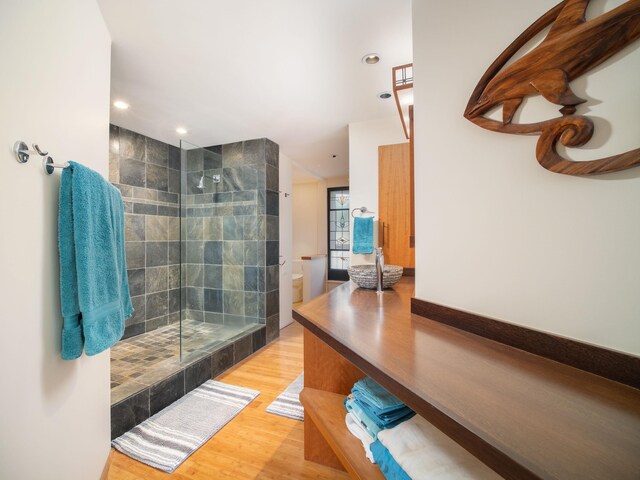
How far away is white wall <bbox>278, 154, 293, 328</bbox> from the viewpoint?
12.5 ft

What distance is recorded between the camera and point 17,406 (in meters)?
0.86

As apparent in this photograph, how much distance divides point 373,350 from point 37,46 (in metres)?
1.47

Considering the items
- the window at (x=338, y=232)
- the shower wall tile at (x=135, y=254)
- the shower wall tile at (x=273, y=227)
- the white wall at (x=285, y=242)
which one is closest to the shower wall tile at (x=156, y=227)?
the shower wall tile at (x=135, y=254)

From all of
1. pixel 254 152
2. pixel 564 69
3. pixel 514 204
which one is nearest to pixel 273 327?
pixel 254 152

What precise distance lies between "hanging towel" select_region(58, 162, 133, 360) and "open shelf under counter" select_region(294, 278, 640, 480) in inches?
36.9

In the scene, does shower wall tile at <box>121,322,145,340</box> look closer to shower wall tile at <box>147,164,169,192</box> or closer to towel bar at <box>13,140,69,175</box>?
shower wall tile at <box>147,164,169,192</box>

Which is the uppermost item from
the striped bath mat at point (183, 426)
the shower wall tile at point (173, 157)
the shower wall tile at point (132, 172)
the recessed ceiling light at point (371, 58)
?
the recessed ceiling light at point (371, 58)

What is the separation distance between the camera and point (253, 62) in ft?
6.33

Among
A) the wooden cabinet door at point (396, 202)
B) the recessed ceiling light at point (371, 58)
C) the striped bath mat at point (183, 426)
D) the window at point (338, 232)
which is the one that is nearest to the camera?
the striped bath mat at point (183, 426)

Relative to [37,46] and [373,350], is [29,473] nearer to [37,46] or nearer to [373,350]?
[373,350]

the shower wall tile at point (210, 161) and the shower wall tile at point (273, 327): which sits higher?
the shower wall tile at point (210, 161)

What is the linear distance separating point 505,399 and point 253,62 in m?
2.22

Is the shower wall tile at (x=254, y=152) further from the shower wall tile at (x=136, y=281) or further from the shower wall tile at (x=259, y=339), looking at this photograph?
the shower wall tile at (x=259, y=339)

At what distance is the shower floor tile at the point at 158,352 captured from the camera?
2.04 metres
